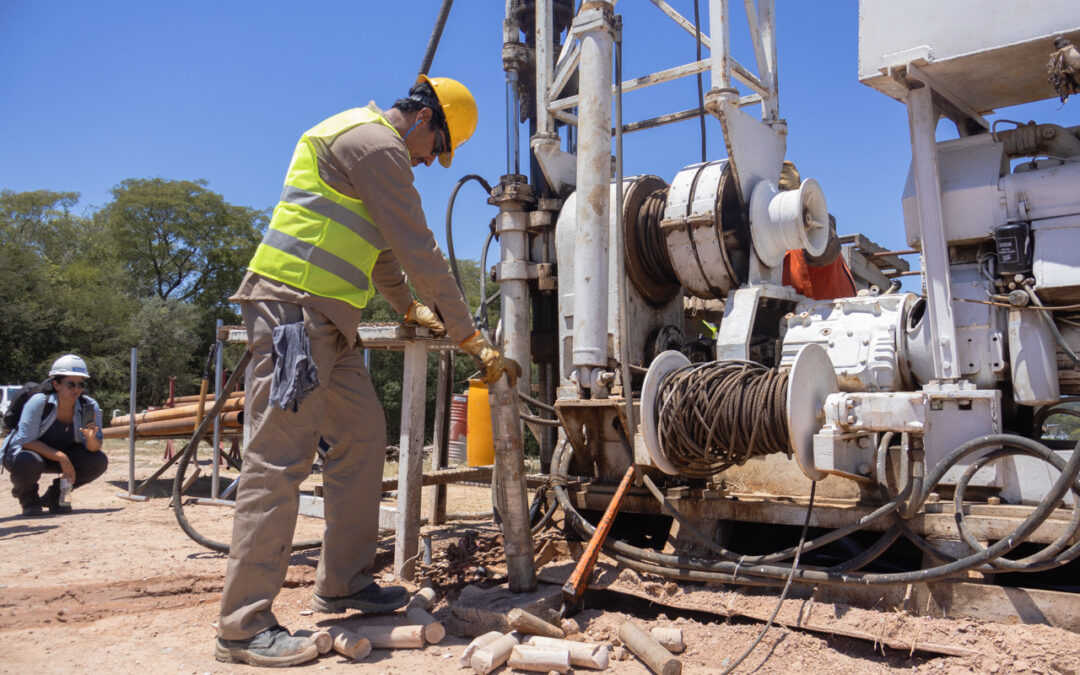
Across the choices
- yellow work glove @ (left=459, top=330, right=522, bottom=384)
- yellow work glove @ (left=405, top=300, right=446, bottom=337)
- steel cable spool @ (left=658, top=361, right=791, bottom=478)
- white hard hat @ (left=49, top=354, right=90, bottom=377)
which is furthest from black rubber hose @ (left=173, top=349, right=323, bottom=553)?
white hard hat @ (left=49, top=354, right=90, bottom=377)

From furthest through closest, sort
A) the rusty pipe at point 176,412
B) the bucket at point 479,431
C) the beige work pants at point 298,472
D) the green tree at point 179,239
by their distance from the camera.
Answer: the green tree at point 179,239 → the rusty pipe at point 176,412 → the bucket at point 479,431 → the beige work pants at point 298,472

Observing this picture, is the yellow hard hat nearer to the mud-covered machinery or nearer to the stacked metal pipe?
the mud-covered machinery

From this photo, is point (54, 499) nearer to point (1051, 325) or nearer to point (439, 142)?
point (439, 142)

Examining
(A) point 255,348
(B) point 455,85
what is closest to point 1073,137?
(B) point 455,85

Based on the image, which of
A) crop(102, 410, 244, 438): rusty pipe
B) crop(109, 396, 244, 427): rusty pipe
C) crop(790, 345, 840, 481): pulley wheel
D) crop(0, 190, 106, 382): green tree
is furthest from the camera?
crop(0, 190, 106, 382): green tree

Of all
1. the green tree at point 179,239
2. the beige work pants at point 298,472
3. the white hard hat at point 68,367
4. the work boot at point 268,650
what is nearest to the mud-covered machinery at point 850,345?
the beige work pants at point 298,472

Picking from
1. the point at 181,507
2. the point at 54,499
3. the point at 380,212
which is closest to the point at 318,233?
the point at 380,212

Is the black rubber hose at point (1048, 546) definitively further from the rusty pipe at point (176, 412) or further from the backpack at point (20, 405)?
the backpack at point (20, 405)

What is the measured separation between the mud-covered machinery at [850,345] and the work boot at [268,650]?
159cm

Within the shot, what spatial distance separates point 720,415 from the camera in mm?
3635

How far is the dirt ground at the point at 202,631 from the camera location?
2.94m

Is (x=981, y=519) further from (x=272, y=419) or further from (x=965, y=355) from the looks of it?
(x=272, y=419)

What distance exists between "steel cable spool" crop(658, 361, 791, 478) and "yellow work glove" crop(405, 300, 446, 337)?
1291mm

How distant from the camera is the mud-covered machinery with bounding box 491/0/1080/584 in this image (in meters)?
3.45
